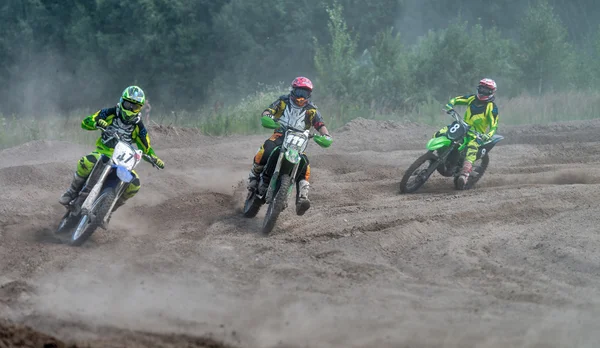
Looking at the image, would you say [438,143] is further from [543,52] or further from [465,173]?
[543,52]

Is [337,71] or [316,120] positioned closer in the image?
[316,120]

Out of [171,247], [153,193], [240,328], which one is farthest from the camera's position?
[153,193]

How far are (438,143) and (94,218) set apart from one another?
19.5 feet

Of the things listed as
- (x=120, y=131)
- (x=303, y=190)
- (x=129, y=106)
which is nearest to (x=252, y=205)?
(x=303, y=190)

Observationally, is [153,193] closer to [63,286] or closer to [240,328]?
[63,286]

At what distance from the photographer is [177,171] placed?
13.9 m

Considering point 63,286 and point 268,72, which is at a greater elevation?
point 268,72

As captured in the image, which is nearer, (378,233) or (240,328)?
(240,328)

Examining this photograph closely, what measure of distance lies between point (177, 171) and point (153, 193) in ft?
5.39

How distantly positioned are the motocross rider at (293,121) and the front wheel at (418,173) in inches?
91.5

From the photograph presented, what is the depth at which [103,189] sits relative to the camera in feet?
29.7

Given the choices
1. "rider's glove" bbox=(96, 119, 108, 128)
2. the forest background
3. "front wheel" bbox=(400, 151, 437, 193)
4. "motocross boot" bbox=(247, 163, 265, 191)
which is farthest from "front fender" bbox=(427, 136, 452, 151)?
the forest background

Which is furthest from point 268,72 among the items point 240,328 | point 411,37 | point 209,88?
point 240,328

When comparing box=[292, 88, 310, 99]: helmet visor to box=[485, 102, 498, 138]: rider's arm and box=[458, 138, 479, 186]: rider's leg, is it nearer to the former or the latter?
box=[458, 138, 479, 186]: rider's leg
